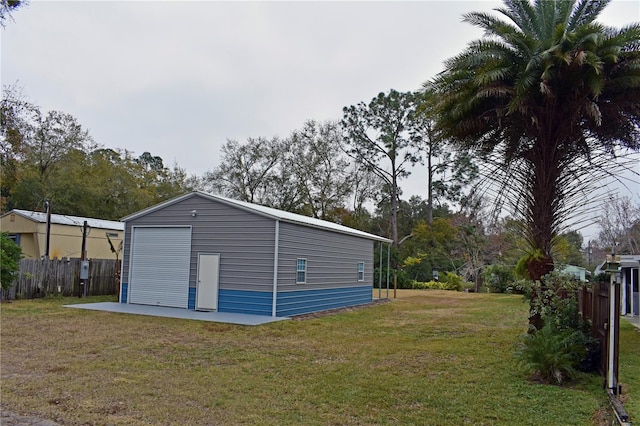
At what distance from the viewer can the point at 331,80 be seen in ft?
51.3

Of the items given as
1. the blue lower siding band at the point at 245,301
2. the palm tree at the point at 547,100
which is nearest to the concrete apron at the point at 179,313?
the blue lower siding band at the point at 245,301

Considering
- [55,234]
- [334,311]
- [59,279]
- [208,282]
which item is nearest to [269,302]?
[208,282]

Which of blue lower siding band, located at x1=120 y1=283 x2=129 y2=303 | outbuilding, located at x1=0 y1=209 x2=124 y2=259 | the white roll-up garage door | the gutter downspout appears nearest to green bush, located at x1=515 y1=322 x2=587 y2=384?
the gutter downspout

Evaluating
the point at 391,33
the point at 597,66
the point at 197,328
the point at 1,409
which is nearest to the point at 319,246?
the point at 197,328

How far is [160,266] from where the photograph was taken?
47.1 ft

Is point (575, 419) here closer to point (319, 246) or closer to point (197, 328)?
point (197, 328)

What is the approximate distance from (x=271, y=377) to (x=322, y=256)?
8913mm

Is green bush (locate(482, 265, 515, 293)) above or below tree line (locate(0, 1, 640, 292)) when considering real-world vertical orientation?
below

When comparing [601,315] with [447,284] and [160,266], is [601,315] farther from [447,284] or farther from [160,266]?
[447,284]

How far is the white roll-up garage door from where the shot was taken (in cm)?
1398

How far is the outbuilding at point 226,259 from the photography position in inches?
505

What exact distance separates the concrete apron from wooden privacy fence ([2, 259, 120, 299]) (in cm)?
244

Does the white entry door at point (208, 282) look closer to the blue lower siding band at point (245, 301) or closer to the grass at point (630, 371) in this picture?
the blue lower siding band at point (245, 301)

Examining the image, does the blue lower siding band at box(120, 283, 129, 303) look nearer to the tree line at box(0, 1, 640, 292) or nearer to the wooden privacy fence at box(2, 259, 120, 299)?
the wooden privacy fence at box(2, 259, 120, 299)
